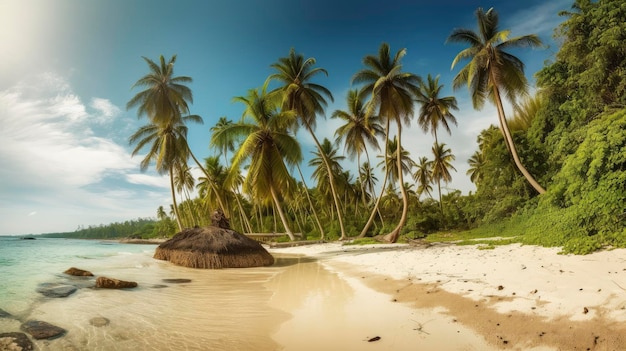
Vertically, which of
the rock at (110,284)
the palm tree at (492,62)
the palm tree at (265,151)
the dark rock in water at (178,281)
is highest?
the palm tree at (492,62)

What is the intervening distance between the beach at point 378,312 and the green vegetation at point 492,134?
231 cm

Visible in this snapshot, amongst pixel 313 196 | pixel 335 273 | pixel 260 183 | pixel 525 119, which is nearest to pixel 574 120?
pixel 525 119

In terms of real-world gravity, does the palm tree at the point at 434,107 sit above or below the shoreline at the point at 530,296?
above

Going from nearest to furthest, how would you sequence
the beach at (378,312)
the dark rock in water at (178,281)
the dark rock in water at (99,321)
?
1. the beach at (378,312)
2. the dark rock in water at (99,321)
3. the dark rock in water at (178,281)

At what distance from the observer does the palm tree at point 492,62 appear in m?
16.7

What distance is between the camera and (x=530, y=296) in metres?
4.00

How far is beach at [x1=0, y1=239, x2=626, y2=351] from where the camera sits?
315 centimetres

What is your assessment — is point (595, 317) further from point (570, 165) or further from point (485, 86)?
point (485, 86)

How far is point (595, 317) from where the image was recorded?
3078 millimetres

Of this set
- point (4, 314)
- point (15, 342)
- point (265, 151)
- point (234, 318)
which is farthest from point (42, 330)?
point (265, 151)

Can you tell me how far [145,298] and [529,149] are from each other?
1893cm

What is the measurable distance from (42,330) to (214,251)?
6.96 m

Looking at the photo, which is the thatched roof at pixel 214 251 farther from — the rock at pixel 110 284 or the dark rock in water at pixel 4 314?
the dark rock in water at pixel 4 314

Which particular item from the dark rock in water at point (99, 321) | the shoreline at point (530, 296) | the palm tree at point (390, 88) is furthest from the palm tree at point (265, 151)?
the dark rock in water at point (99, 321)
